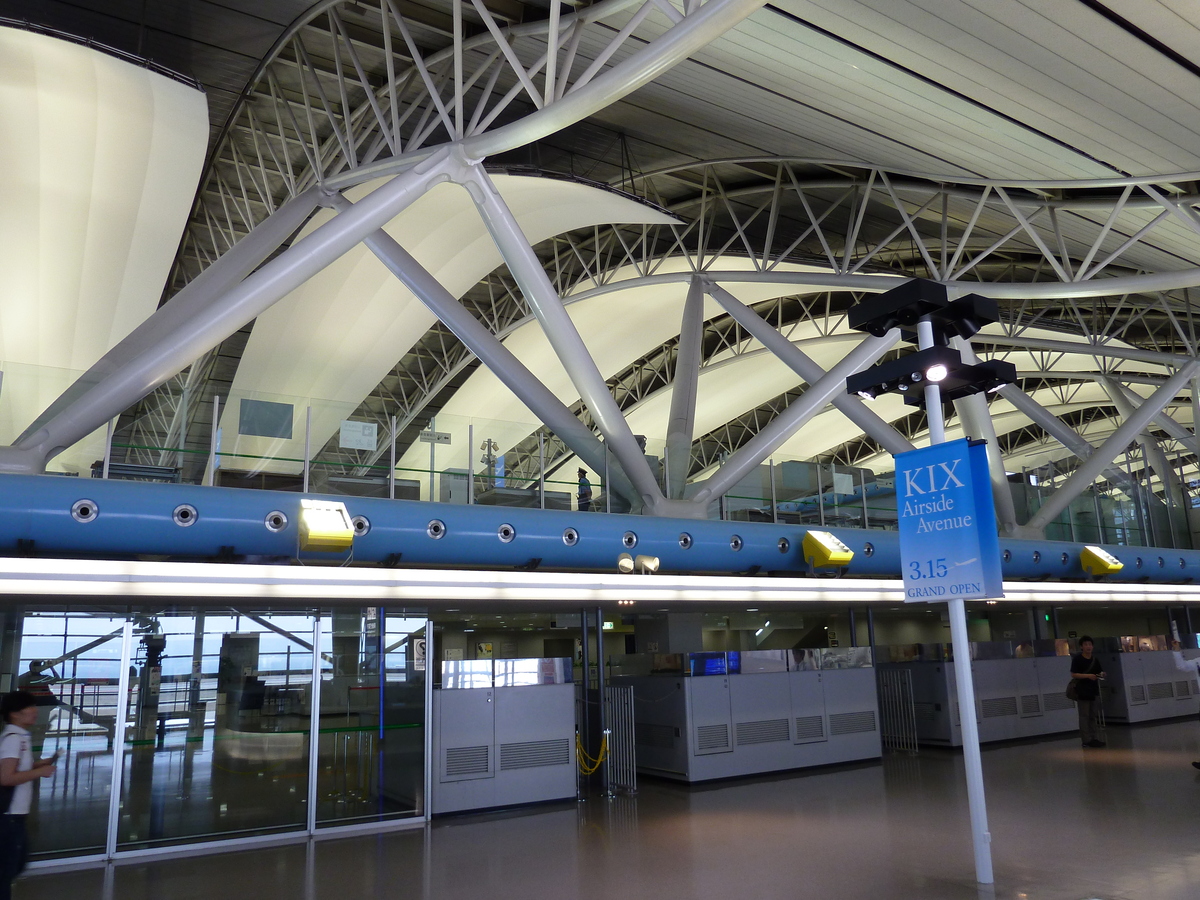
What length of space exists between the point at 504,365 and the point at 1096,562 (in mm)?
14362

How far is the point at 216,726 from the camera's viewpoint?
10555 mm

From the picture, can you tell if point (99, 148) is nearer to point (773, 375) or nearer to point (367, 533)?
point (367, 533)

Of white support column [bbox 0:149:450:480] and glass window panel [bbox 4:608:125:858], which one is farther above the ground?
white support column [bbox 0:149:450:480]

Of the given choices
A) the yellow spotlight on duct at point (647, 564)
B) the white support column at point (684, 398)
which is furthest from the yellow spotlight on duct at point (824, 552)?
the yellow spotlight on duct at point (647, 564)

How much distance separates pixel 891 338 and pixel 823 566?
4550 mm

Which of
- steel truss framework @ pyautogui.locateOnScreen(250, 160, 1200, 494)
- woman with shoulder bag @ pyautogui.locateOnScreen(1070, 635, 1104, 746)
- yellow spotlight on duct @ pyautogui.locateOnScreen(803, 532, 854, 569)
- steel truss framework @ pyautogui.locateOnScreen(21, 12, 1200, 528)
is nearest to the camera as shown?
steel truss framework @ pyautogui.locateOnScreen(21, 12, 1200, 528)

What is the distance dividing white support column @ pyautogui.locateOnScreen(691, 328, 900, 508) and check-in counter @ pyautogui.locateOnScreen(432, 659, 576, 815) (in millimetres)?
4231

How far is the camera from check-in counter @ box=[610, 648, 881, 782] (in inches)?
531

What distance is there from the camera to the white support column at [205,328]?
9859mm

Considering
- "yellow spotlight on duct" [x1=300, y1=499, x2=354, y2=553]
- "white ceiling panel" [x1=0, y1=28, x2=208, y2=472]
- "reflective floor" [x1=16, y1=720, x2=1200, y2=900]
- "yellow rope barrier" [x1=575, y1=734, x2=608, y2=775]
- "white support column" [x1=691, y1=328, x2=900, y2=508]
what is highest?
"white ceiling panel" [x1=0, y1=28, x2=208, y2=472]

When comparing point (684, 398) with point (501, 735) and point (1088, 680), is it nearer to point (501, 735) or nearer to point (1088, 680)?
point (501, 735)

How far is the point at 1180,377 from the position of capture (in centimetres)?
2345

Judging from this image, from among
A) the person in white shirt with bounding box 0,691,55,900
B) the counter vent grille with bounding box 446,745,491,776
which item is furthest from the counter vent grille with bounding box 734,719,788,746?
the person in white shirt with bounding box 0,691,55,900

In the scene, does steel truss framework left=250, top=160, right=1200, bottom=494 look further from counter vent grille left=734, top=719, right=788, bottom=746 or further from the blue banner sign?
the blue banner sign
